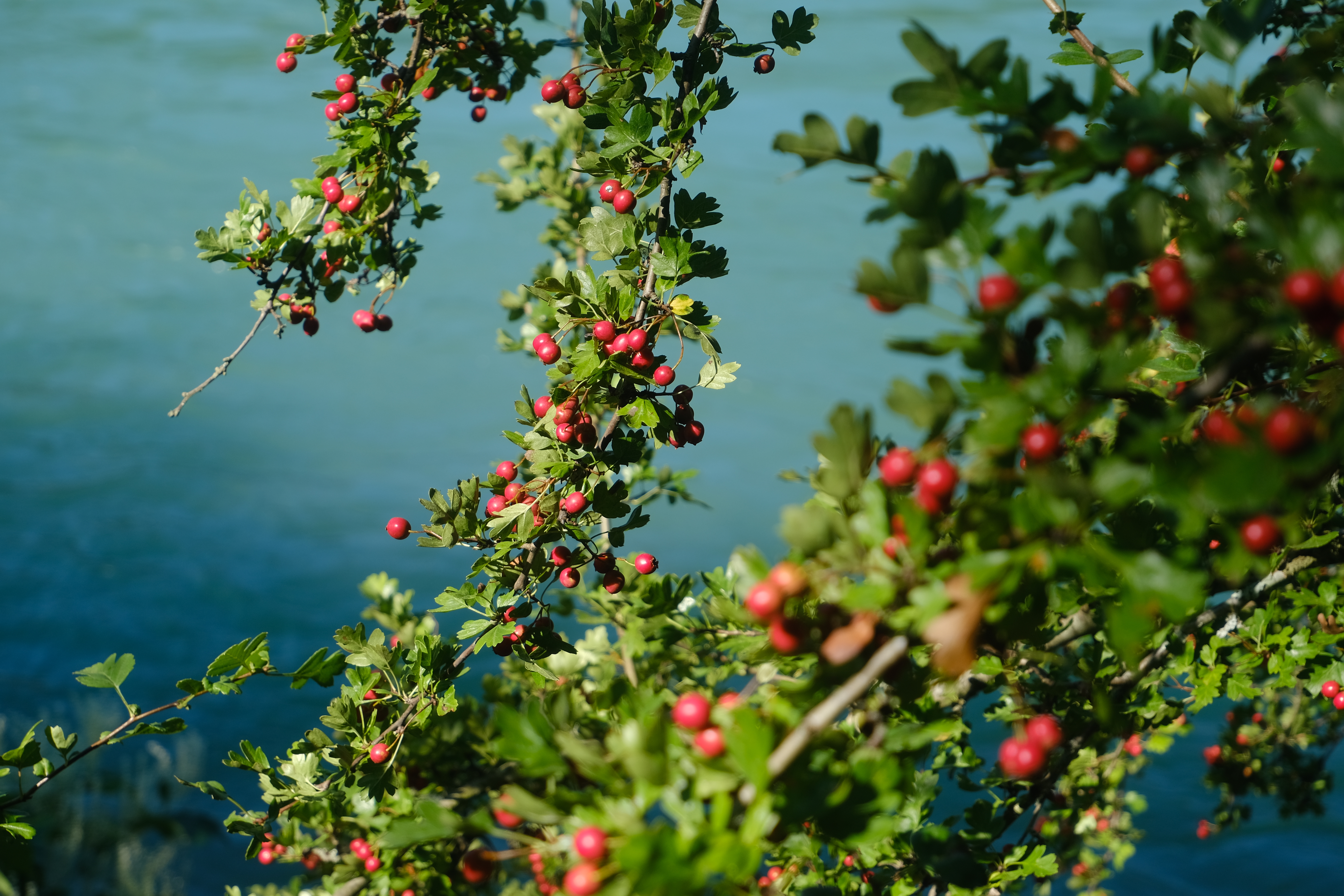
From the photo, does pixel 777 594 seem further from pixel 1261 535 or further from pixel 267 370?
pixel 267 370

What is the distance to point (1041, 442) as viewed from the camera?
527 mm

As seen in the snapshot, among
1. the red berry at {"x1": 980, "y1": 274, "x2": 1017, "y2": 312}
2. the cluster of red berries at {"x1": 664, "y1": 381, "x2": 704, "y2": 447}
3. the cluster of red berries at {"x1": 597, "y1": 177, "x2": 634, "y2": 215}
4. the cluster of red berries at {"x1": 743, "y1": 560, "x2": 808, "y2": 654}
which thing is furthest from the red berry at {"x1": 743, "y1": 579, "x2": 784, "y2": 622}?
the cluster of red berries at {"x1": 597, "y1": 177, "x2": 634, "y2": 215}

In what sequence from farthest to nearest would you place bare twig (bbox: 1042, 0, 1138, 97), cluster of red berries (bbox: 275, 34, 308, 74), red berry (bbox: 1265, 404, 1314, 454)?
cluster of red berries (bbox: 275, 34, 308, 74) → bare twig (bbox: 1042, 0, 1138, 97) → red berry (bbox: 1265, 404, 1314, 454)

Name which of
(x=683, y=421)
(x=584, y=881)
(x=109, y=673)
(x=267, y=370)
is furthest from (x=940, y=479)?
(x=267, y=370)

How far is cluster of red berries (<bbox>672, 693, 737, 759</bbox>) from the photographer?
0.58m

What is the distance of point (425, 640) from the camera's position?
3.27 ft

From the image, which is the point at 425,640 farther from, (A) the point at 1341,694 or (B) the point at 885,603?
(A) the point at 1341,694

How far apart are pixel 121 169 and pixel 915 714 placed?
9.75 m

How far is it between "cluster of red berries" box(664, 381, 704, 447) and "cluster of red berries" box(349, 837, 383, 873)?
34.3 inches

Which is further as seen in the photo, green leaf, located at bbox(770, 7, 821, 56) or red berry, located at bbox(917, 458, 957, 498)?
green leaf, located at bbox(770, 7, 821, 56)

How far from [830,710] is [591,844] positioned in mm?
160

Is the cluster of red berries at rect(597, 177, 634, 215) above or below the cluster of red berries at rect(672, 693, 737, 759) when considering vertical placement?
above

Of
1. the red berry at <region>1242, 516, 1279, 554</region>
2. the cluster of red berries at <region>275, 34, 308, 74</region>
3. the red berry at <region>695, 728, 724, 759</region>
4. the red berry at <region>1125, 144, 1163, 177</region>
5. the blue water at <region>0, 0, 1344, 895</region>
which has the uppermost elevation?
the blue water at <region>0, 0, 1344, 895</region>

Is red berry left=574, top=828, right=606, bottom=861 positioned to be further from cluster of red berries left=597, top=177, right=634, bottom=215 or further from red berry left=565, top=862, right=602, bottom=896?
cluster of red berries left=597, top=177, right=634, bottom=215
